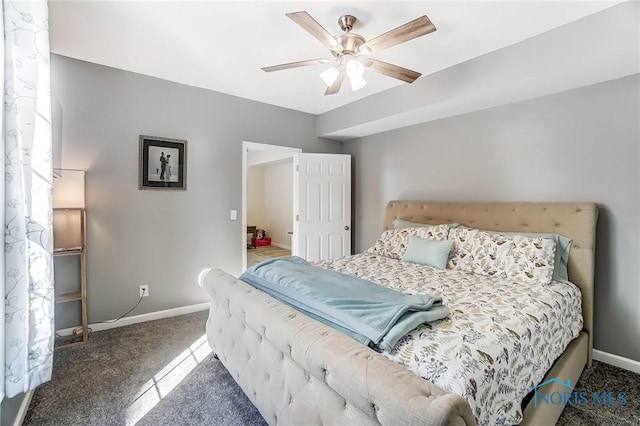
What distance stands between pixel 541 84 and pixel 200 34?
2.69 m

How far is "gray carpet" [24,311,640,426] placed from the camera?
180 cm

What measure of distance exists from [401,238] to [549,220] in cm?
127

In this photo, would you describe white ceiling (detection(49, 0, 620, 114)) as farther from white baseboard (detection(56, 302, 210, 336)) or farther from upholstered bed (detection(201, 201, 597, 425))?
white baseboard (detection(56, 302, 210, 336))

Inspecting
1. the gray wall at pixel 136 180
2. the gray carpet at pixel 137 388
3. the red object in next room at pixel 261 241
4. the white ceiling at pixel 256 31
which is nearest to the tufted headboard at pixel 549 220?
the white ceiling at pixel 256 31

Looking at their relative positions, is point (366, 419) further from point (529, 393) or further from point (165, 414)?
point (165, 414)

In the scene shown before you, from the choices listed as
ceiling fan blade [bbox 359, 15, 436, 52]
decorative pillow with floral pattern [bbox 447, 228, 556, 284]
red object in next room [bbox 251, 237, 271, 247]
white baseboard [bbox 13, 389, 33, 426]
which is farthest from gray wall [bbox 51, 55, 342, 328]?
red object in next room [bbox 251, 237, 271, 247]

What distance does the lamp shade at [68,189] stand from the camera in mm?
2529

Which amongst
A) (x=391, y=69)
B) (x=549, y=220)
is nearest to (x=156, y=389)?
(x=391, y=69)

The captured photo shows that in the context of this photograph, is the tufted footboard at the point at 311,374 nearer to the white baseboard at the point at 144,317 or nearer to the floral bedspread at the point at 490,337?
the floral bedspread at the point at 490,337

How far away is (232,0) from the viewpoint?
192 cm

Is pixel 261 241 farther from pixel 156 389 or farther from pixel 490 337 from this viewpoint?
pixel 490 337

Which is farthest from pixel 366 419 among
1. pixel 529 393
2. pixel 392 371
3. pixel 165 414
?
pixel 165 414

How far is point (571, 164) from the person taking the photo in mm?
2613

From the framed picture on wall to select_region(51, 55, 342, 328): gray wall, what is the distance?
0.06 m
